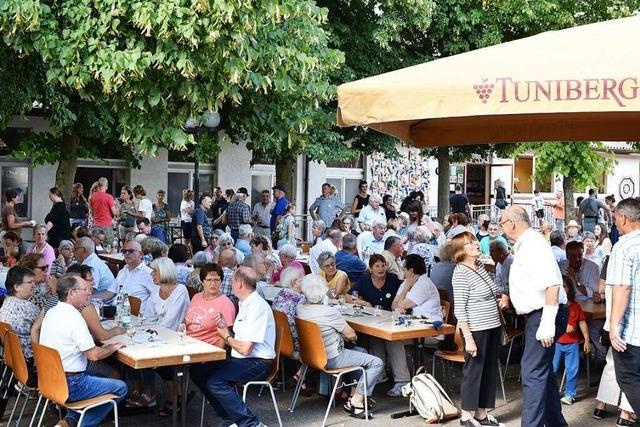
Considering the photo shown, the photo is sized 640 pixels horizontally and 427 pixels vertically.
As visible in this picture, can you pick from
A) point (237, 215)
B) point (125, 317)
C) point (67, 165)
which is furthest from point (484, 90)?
point (67, 165)

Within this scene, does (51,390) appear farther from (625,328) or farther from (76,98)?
(76,98)

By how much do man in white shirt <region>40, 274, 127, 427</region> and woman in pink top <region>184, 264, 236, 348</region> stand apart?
0.99 metres

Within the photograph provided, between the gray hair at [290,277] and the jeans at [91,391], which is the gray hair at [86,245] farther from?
the jeans at [91,391]

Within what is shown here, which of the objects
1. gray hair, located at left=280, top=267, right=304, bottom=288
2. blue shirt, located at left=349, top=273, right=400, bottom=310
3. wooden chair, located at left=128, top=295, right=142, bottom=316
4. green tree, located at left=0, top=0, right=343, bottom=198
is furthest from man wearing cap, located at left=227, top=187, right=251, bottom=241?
gray hair, located at left=280, top=267, right=304, bottom=288

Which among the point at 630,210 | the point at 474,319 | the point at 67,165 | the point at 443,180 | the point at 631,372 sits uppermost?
the point at 67,165

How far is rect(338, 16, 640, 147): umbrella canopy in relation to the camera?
223 inches

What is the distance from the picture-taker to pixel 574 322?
8.27m

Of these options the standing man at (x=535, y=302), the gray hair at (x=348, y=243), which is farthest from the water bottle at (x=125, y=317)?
the gray hair at (x=348, y=243)

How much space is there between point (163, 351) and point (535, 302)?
285cm

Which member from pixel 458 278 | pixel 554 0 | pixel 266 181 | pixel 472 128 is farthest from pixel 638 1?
pixel 458 278

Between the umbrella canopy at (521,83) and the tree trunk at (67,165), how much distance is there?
11.5 m

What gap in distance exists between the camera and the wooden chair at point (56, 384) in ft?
20.9

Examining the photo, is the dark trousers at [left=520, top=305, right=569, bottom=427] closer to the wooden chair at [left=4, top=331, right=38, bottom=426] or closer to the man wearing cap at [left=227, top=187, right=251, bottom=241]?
the wooden chair at [left=4, top=331, right=38, bottom=426]

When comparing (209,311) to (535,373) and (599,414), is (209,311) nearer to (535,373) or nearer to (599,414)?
(535,373)
